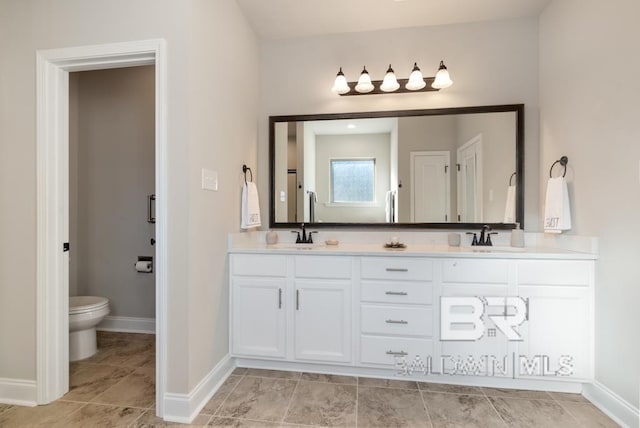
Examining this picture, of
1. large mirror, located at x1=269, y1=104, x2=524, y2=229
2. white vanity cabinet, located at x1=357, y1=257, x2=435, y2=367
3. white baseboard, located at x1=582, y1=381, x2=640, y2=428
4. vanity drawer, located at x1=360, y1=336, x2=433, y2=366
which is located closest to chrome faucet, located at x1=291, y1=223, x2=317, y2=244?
large mirror, located at x1=269, y1=104, x2=524, y2=229

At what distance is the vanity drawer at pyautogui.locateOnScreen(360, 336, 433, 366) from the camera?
1.92 meters

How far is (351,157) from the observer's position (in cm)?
253

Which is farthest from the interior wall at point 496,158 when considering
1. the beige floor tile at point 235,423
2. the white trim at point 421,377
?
the beige floor tile at point 235,423

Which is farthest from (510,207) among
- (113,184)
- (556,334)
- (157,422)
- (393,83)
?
(113,184)

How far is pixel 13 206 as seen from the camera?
179cm

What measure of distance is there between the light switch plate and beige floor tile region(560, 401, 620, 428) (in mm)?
2400

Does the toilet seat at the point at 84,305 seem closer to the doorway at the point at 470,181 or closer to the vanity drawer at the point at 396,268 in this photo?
the vanity drawer at the point at 396,268

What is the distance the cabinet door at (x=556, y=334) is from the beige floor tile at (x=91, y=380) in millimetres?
2602

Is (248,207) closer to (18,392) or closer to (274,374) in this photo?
(274,374)

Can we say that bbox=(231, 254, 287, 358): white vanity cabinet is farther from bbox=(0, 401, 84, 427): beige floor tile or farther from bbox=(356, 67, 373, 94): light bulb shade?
bbox=(356, 67, 373, 94): light bulb shade

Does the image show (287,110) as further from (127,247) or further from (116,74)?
(127,247)

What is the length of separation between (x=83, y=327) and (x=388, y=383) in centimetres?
226

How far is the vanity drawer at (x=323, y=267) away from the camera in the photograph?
2012 mm

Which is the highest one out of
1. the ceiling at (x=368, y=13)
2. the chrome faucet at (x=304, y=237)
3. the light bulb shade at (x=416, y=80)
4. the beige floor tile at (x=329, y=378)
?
the ceiling at (x=368, y=13)
